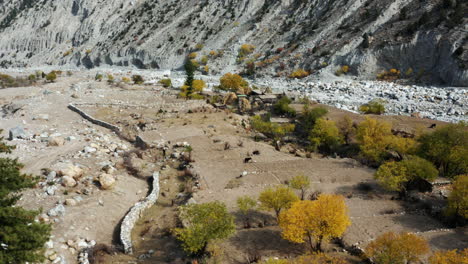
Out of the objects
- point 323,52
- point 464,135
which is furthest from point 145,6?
point 464,135

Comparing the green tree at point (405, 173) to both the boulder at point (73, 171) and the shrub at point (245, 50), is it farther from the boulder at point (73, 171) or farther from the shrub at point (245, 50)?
the shrub at point (245, 50)

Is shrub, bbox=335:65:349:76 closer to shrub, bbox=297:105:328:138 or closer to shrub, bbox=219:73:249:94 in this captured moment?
shrub, bbox=219:73:249:94

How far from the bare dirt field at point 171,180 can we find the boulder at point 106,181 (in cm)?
40

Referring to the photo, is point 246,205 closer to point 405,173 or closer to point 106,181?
point 106,181

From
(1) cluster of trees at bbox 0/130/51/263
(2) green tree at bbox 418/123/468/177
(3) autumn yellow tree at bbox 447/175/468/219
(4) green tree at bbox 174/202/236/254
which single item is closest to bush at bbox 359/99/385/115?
(2) green tree at bbox 418/123/468/177

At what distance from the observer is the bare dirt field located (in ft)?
45.0

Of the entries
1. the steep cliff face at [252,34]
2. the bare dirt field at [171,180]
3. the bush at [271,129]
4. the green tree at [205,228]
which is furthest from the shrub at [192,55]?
the green tree at [205,228]

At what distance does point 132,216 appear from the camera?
16.2 meters

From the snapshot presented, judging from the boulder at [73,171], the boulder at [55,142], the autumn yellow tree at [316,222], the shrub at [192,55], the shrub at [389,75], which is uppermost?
the shrub at [192,55]

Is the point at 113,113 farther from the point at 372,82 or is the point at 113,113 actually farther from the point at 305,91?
the point at 372,82

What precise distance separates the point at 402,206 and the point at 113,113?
28.7 metres

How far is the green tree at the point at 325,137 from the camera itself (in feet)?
84.7

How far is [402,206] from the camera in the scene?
16.5 metres

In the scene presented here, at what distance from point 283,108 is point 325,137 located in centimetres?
965
